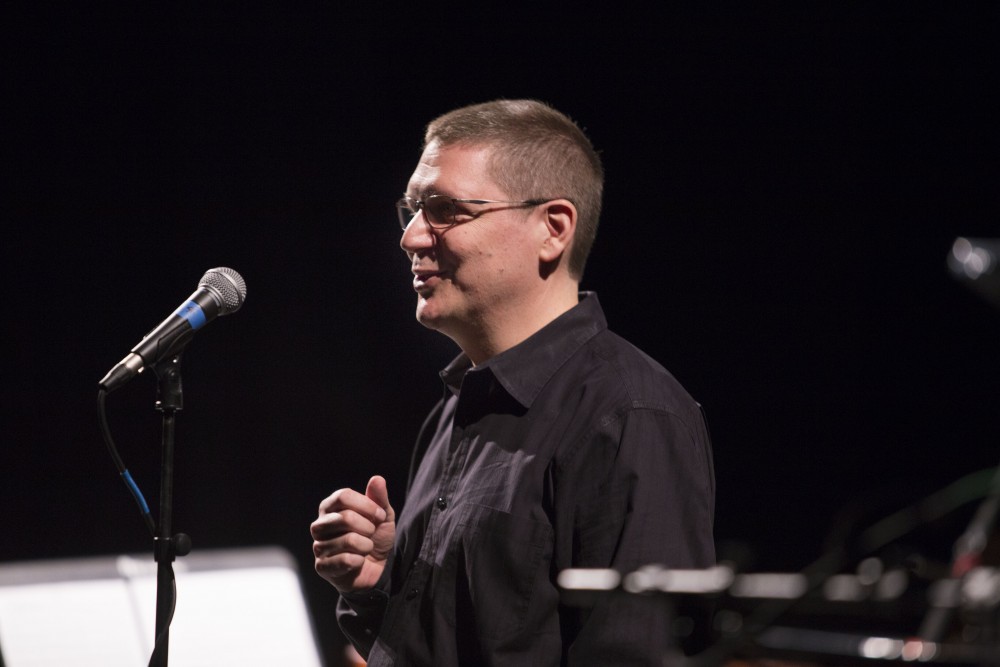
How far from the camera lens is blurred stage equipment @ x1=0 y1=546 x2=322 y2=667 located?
206cm

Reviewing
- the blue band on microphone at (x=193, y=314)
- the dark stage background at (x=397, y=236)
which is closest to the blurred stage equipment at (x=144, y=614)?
the blue band on microphone at (x=193, y=314)

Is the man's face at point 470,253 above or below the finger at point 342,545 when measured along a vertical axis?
above

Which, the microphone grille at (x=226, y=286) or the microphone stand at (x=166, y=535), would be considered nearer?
the microphone stand at (x=166, y=535)

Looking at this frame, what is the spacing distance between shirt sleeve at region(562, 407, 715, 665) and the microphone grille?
0.78 meters

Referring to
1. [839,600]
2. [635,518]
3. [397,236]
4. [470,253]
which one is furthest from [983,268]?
[397,236]

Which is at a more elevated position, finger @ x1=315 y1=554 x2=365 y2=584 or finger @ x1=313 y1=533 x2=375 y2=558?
finger @ x1=313 y1=533 x2=375 y2=558

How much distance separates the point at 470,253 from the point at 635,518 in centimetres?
74

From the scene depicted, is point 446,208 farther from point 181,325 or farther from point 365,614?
point 365,614

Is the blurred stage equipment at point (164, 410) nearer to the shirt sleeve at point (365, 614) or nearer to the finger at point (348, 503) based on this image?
the finger at point (348, 503)

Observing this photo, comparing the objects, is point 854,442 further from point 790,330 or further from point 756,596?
point 756,596

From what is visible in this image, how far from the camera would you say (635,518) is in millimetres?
1855

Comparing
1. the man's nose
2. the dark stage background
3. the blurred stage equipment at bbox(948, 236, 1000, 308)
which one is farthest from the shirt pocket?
the dark stage background

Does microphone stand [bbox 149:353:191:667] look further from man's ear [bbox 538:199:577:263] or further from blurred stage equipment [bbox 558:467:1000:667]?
blurred stage equipment [bbox 558:467:1000:667]

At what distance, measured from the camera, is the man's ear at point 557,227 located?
7.78 feet
